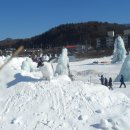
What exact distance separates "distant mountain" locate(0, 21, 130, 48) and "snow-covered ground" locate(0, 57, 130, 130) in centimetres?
15221

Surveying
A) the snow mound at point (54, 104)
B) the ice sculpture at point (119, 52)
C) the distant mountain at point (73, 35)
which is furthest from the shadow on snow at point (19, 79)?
the distant mountain at point (73, 35)

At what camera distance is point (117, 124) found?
13.8 meters

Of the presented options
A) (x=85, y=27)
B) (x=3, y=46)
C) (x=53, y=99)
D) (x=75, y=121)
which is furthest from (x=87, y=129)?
(x=85, y=27)

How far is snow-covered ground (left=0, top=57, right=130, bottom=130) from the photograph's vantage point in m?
14.6

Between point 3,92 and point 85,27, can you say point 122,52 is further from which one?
point 85,27

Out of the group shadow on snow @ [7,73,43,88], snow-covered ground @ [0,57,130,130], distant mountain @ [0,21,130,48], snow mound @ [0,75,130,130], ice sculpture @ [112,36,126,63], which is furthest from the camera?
distant mountain @ [0,21,130,48]

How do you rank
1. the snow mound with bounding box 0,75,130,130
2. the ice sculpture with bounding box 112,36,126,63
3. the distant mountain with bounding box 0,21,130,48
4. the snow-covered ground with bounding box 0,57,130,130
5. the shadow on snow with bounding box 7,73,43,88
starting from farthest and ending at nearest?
1. the distant mountain with bounding box 0,21,130,48
2. the ice sculpture with bounding box 112,36,126,63
3. the shadow on snow with bounding box 7,73,43,88
4. the snow mound with bounding box 0,75,130,130
5. the snow-covered ground with bounding box 0,57,130,130

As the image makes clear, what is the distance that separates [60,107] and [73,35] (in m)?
164

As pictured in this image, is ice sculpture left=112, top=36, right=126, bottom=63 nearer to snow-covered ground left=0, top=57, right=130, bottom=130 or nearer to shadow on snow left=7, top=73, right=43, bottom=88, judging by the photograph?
shadow on snow left=7, top=73, right=43, bottom=88

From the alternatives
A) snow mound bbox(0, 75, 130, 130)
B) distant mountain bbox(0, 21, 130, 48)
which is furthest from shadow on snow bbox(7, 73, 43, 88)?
distant mountain bbox(0, 21, 130, 48)

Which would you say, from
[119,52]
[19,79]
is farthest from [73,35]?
[19,79]

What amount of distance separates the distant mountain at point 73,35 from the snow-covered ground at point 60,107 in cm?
15221

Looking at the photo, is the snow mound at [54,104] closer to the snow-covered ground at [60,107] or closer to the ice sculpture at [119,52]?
the snow-covered ground at [60,107]

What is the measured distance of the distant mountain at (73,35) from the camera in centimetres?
17838
